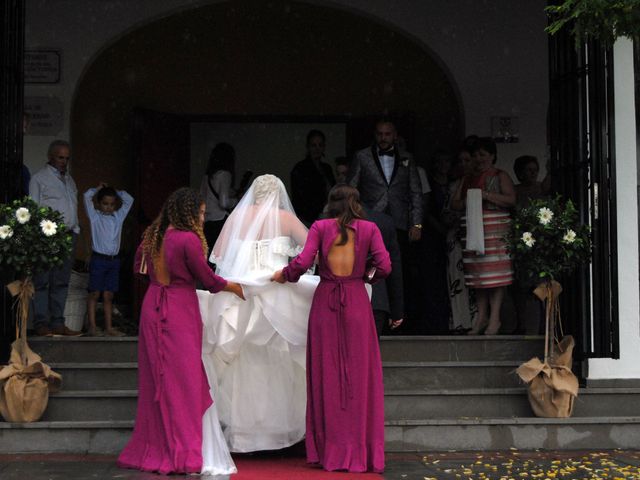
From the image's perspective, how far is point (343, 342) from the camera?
7883 millimetres

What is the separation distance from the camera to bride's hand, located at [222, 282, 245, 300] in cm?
795

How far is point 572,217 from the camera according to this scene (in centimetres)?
905

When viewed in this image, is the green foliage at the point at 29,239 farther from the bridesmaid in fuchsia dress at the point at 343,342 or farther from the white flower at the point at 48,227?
the bridesmaid in fuchsia dress at the point at 343,342

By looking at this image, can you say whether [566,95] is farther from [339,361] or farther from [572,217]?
[339,361]

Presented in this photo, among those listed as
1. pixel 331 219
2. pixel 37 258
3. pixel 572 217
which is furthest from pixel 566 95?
pixel 37 258

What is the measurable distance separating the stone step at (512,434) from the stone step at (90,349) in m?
2.44

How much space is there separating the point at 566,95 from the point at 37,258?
4.58m

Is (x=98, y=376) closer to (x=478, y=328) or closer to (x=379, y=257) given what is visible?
(x=379, y=257)

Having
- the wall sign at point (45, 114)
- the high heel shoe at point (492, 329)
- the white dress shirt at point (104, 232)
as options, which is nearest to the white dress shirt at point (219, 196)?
the white dress shirt at point (104, 232)

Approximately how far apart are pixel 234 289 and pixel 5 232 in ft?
6.19

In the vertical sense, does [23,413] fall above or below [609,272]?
below

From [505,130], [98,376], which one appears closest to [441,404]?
[98,376]

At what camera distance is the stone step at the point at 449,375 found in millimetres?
9312

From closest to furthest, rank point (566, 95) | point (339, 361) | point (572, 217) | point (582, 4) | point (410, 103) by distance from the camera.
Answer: point (582, 4)
point (339, 361)
point (572, 217)
point (566, 95)
point (410, 103)
